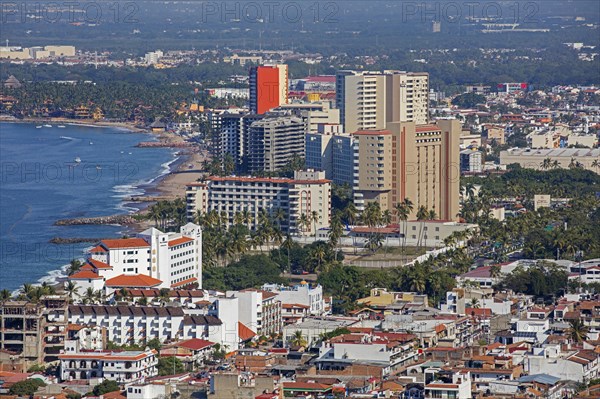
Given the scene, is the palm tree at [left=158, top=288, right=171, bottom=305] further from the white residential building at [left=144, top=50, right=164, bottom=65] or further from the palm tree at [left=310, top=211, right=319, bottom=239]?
the white residential building at [left=144, top=50, right=164, bottom=65]

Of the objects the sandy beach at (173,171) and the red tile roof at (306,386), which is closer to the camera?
the red tile roof at (306,386)

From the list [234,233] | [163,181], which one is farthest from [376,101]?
[234,233]

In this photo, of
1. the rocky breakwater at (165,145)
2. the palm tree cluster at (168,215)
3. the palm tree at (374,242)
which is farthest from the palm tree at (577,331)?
the rocky breakwater at (165,145)

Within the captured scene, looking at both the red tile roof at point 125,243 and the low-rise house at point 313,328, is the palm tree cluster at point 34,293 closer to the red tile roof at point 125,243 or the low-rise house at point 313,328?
the red tile roof at point 125,243

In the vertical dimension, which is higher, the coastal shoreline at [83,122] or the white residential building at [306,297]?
the white residential building at [306,297]

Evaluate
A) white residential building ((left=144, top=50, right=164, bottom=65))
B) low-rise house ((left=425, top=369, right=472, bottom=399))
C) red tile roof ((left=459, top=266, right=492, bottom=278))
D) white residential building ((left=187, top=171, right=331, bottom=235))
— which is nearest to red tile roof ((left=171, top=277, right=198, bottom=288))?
red tile roof ((left=459, top=266, right=492, bottom=278))

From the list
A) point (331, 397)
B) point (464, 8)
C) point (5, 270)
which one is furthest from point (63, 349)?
point (464, 8)

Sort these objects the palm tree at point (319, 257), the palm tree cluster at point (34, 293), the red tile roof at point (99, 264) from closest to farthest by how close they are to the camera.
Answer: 1. the palm tree cluster at point (34, 293)
2. the red tile roof at point (99, 264)
3. the palm tree at point (319, 257)

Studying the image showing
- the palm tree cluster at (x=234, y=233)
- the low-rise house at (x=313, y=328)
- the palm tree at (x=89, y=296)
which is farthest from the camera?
the palm tree cluster at (x=234, y=233)
